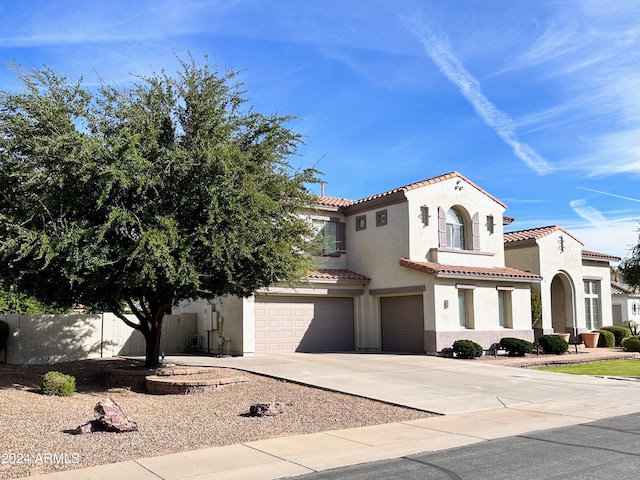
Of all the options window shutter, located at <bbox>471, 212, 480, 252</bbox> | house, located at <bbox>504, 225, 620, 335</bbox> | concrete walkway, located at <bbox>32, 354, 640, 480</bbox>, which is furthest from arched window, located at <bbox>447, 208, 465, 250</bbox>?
concrete walkway, located at <bbox>32, 354, 640, 480</bbox>

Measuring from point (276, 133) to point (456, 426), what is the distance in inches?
351

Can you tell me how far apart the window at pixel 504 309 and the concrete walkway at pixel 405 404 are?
5.44 metres

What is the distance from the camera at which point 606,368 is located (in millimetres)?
21438

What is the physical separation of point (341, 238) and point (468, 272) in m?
6.07

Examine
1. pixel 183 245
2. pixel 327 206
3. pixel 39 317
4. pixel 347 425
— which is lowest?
pixel 347 425

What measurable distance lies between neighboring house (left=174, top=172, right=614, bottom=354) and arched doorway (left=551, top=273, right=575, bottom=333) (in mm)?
3113

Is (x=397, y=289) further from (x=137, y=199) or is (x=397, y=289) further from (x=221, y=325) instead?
(x=137, y=199)

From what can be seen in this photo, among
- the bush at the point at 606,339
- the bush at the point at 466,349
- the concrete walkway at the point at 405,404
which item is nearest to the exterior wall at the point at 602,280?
the bush at the point at 606,339

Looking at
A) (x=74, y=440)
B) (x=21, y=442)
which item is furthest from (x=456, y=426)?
(x=21, y=442)

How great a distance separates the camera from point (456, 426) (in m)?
10.8

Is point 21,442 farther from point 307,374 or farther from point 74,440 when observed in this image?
point 307,374

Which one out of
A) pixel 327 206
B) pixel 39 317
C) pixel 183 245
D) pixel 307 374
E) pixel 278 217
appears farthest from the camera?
pixel 327 206

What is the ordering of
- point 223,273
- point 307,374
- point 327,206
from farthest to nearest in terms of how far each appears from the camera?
1. point 327,206
2. point 307,374
3. point 223,273

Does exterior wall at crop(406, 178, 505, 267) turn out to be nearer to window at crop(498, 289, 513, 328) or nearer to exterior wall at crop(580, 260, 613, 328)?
window at crop(498, 289, 513, 328)
